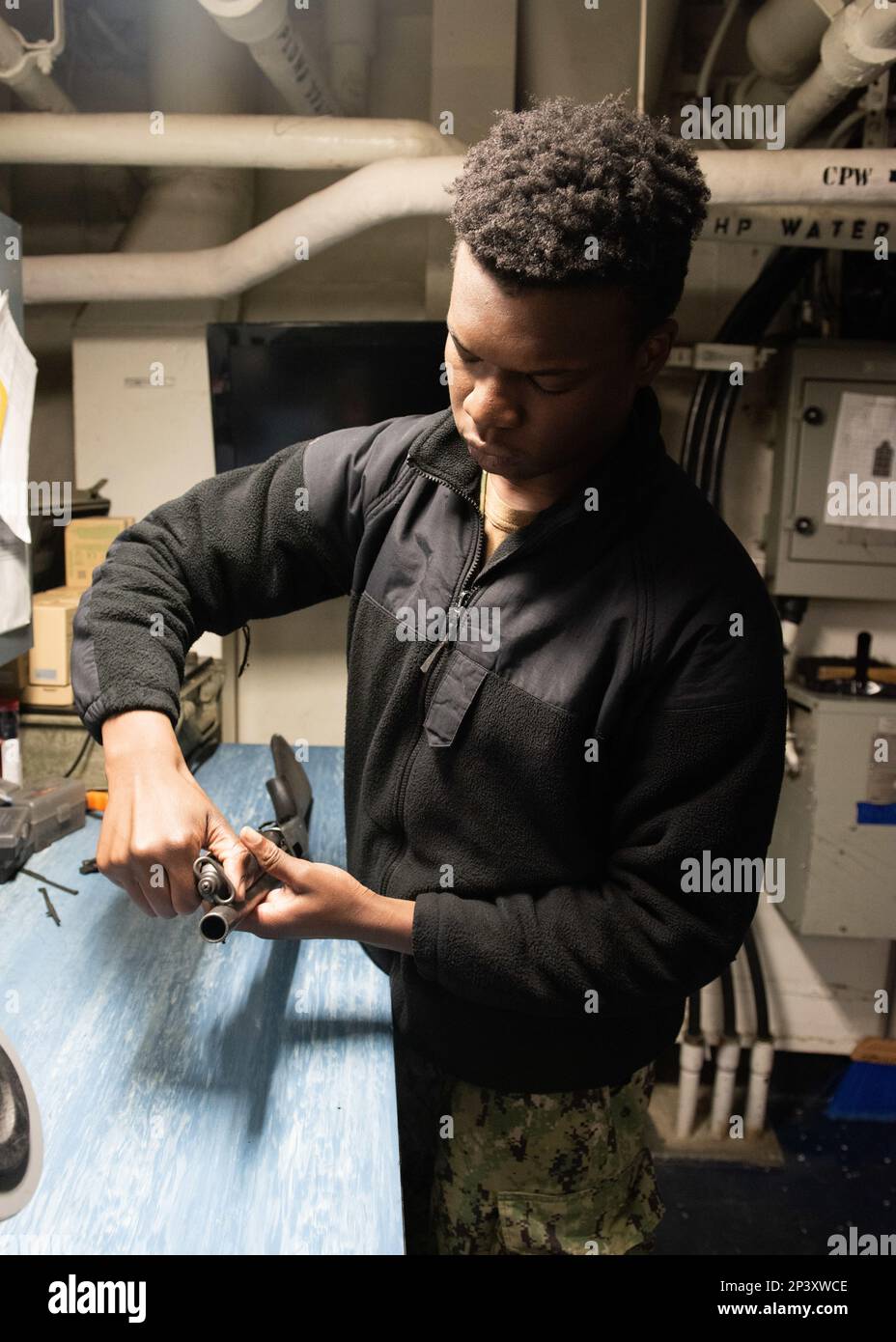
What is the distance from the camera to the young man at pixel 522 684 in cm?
73

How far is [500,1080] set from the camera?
0.97m

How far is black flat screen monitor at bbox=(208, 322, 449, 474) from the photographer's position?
6.66 ft

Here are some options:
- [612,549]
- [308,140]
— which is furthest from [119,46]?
[612,549]

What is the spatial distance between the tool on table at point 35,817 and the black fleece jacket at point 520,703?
22.8 inches

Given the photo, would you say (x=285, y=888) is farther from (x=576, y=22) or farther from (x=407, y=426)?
(x=576, y=22)

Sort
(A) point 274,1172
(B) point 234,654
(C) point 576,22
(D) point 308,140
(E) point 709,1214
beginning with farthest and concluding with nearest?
(B) point 234,654, (E) point 709,1214, (C) point 576,22, (D) point 308,140, (A) point 274,1172

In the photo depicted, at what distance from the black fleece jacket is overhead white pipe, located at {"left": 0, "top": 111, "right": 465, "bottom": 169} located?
43.8 inches

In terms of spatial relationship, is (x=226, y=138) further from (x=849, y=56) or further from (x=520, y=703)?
(x=520, y=703)

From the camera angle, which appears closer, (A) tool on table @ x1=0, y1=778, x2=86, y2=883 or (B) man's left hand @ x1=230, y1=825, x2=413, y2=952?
(B) man's left hand @ x1=230, y1=825, x2=413, y2=952

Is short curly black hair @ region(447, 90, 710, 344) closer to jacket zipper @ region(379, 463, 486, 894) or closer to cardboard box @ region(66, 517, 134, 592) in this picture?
jacket zipper @ region(379, 463, 486, 894)

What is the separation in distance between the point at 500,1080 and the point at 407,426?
0.71 m

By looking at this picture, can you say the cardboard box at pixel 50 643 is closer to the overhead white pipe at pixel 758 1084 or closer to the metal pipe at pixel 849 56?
the metal pipe at pixel 849 56

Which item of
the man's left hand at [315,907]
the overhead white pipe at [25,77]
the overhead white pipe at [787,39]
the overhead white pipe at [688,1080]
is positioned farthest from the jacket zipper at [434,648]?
the overhead white pipe at [688,1080]

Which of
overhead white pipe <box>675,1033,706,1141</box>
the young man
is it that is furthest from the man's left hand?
overhead white pipe <box>675,1033,706,1141</box>
